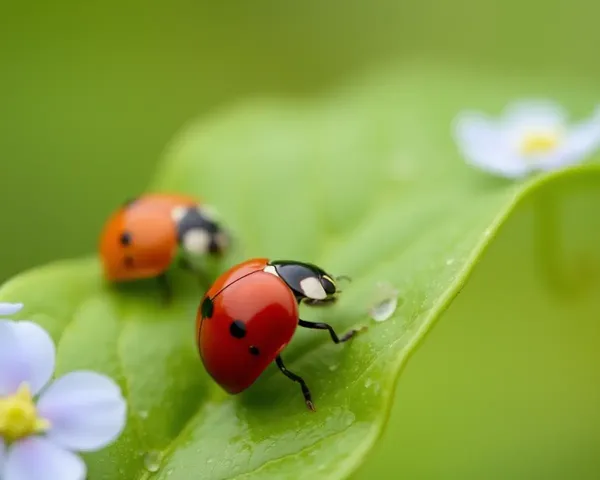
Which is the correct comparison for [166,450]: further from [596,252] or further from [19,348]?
[596,252]

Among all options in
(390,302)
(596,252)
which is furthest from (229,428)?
(596,252)

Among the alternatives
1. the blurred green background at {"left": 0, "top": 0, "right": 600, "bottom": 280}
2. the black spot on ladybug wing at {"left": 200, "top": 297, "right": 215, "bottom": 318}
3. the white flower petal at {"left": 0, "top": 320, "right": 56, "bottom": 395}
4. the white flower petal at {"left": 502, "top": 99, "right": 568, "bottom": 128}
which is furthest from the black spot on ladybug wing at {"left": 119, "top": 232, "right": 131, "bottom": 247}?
the white flower petal at {"left": 502, "top": 99, "right": 568, "bottom": 128}

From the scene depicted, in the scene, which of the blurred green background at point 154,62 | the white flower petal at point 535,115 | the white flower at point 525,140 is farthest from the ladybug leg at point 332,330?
the blurred green background at point 154,62

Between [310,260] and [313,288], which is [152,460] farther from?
[310,260]

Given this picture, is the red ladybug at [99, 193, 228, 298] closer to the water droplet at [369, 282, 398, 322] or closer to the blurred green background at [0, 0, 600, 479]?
the water droplet at [369, 282, 398, 322]

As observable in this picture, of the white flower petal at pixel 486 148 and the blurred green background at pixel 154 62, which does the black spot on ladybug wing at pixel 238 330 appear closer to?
the white flower petal at pixel 486 148

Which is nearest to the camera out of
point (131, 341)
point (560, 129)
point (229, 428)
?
point (229, 428)
